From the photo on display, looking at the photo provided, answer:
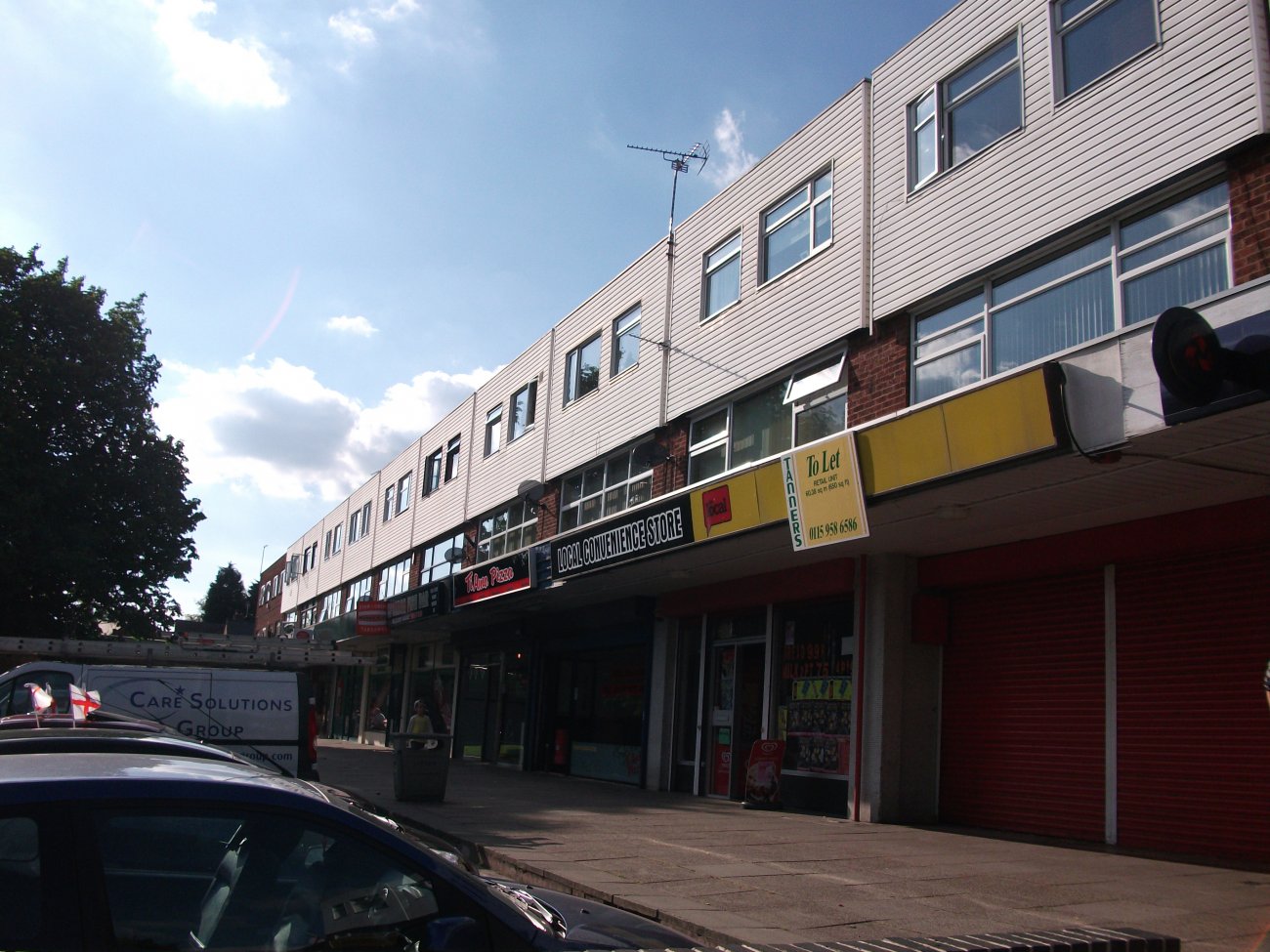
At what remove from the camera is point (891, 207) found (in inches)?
529

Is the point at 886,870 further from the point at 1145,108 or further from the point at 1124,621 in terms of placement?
the point at 1145,108

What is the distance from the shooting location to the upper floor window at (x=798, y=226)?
586 inches

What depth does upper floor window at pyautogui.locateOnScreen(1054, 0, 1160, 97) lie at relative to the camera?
33.9 feet

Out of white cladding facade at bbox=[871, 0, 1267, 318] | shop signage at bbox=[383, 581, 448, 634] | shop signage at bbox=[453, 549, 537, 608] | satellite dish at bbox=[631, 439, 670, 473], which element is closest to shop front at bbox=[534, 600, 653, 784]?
shop signage at bbox=[453, 549, 537, 608]

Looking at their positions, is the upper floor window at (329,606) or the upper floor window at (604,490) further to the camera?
the upper floor window at (329,606)

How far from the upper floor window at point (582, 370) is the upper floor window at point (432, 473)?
9.96 m

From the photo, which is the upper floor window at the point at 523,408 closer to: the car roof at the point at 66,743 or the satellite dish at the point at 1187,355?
the satellite dish at the point at 1187,355

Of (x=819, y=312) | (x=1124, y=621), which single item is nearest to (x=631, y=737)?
(x=819, y=312)

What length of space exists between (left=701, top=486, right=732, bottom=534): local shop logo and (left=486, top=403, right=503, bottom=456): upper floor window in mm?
13749

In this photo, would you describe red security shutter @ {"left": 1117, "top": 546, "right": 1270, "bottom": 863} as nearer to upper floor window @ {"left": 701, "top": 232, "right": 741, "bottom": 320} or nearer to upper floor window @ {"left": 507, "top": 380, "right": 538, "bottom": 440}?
upper floor window @ {"left": 701, "top": 232, "right": 741, "bottom": 320}

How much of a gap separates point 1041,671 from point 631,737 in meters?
9.06

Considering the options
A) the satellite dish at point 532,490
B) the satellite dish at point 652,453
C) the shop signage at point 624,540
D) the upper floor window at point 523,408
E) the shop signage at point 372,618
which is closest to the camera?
the shop signage at point 624,540

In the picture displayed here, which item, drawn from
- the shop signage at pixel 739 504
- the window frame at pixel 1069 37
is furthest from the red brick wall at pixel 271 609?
the window frame at pixel 1069 37

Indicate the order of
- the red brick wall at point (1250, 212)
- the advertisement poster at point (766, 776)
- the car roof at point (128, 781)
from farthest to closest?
the advertisement poster at point (766, 776) → the red brick wall at point (1250, 212) → the car roof at point (128, 781)
